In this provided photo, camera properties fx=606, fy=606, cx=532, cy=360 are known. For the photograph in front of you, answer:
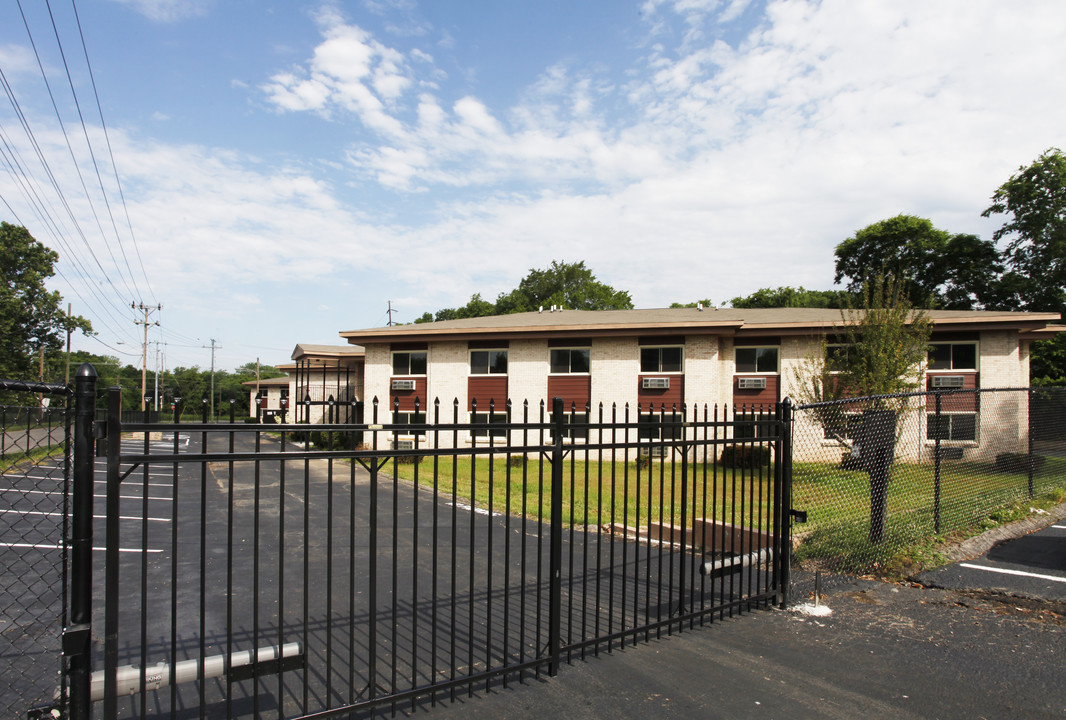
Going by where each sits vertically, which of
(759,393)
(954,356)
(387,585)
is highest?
(954,356)

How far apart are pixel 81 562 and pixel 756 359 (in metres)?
23.0

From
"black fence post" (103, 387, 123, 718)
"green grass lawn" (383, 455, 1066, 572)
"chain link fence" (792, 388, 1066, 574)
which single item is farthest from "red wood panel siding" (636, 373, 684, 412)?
"black fence post" (103, 387, 123, 718)

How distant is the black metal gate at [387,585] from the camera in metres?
3.00

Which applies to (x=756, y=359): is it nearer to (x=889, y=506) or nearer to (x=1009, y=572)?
(x=889, y=506)

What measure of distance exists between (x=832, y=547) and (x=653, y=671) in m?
3.74

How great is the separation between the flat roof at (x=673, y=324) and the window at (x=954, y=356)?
0.69 metres

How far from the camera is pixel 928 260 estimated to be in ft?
131

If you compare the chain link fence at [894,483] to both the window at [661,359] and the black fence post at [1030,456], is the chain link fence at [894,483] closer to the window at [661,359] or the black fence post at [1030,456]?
the black fence post at [1030,456]

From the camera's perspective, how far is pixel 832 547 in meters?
6.90

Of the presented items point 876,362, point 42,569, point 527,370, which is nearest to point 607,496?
point 876,362

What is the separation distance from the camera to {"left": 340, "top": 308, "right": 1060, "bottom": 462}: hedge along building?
20875 millimetres

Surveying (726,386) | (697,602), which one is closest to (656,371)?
(726,386)

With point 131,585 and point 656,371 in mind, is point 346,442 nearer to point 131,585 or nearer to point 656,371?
point 131,585

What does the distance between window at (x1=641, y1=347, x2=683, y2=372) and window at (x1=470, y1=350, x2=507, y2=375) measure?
567 cm
